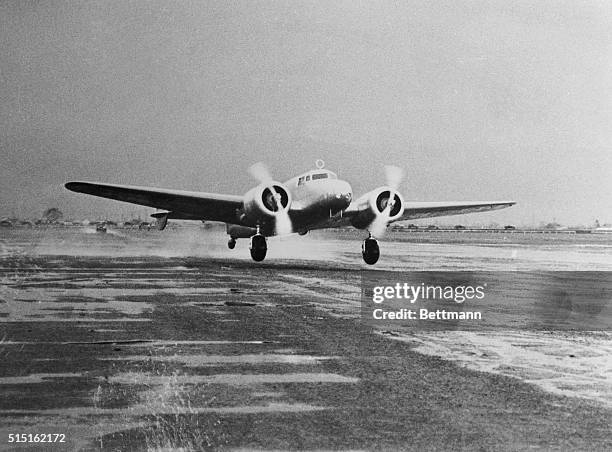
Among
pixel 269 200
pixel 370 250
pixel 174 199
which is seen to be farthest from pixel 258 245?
pixel 370 250

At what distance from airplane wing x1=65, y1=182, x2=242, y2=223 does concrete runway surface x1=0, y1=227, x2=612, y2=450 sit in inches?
409

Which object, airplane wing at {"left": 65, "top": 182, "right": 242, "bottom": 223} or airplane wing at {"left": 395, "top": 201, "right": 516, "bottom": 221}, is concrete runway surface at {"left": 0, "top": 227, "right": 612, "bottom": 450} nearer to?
airplane wing at {"left": 65, "top": 182, "right": 242, "bottom": 223}

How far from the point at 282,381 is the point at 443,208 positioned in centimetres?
2360

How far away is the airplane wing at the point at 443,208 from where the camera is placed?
2898cm

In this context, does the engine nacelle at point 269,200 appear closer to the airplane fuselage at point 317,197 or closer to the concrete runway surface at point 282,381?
the airplane fuselage at point 317,197

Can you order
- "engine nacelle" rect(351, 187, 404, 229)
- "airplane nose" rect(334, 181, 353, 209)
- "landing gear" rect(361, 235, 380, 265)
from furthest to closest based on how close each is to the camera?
"landing gear" rect(361, 235, 380, 265)
"engine nacelle" rect(351, 187, 404, 229)
"airplane nose" rect(334, 181, 353, 209)

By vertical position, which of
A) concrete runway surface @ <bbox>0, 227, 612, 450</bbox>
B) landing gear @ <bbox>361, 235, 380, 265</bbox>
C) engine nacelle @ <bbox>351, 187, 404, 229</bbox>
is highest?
engine nacelle @ <bbox>351, 187, 404, 229</bbox>

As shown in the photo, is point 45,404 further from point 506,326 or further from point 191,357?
point 506,326

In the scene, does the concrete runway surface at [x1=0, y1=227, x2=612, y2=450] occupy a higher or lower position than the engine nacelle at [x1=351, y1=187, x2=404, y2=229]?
lower

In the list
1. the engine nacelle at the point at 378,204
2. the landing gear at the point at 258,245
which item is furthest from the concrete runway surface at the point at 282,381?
the landing gear at the point at 258,245

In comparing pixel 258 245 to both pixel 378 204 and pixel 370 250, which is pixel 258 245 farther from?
pixel 378 204

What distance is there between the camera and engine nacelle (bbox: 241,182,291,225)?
2361 centimetres

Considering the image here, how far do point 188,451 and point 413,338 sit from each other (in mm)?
5602

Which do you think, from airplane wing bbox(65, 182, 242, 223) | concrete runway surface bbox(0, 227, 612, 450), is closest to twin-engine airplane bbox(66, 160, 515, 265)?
airplane wing bbox(65, 182, 242, 223)
